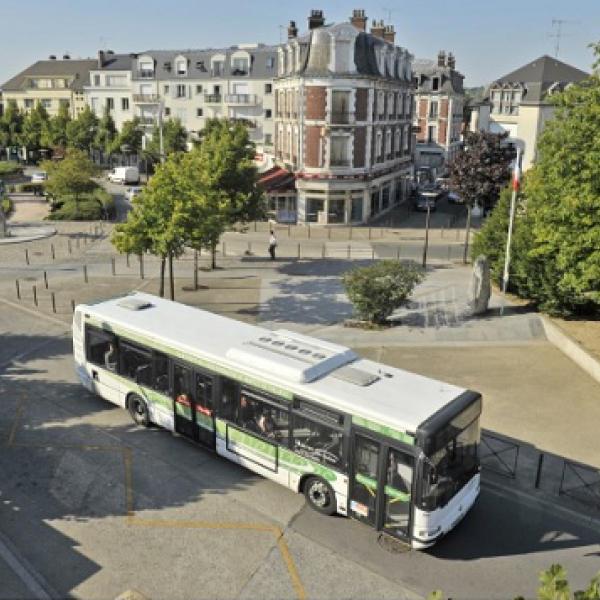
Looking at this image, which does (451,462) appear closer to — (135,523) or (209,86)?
Result: (135,523)

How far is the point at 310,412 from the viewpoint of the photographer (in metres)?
11.0

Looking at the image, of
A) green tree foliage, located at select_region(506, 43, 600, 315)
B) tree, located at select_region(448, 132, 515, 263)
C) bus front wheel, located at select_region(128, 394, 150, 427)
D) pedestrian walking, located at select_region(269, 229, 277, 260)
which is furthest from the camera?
tree, located at select_region(448, 132, 515, 263)

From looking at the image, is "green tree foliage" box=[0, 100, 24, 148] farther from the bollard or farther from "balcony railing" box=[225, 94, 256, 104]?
the bollard

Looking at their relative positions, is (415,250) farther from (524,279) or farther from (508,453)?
(508,453)

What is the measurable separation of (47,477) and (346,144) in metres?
31.7

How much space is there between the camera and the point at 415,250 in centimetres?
3556

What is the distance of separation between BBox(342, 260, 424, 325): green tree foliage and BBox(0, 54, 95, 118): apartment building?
72.1m

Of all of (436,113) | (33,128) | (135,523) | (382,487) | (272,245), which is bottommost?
(135,523)

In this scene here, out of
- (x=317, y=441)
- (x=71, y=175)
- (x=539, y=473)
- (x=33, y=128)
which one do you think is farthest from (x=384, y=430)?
(x=33, y=128)

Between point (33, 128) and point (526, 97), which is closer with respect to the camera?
point (526, 97)

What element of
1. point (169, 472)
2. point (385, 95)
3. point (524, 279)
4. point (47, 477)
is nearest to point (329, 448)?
point (169, 472)

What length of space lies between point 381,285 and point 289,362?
1015cm

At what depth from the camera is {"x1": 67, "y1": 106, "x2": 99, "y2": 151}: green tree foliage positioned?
223 feet

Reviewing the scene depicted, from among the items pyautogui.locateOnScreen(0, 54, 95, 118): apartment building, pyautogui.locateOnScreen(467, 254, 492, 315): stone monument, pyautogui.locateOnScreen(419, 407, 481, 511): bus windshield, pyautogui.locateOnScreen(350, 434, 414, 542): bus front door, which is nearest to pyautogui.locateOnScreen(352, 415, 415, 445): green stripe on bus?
pyautogui.locateOnScreen(350, 434, 414, 542): bus front door
